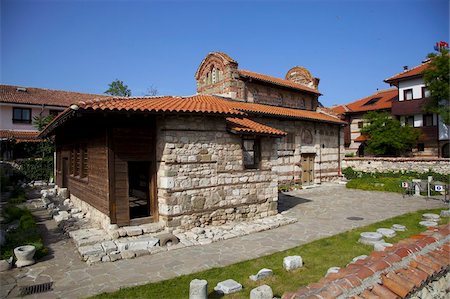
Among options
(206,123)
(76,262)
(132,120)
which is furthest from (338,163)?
(76,262)

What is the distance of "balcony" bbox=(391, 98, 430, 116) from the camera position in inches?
1029

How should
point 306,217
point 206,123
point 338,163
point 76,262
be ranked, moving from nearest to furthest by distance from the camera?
1. point 76,262
2. point 206,123
3. point 306,217
4. point 338,163

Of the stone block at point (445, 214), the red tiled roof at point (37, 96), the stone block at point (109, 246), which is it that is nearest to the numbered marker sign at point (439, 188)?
the stone block at point (445, 214)

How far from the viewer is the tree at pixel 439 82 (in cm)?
2256

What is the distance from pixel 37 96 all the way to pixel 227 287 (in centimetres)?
3276

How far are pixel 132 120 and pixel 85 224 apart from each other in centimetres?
394

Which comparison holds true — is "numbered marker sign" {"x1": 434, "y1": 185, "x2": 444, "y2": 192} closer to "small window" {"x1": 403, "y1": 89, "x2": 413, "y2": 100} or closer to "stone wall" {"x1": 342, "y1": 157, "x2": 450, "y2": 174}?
"stone wall" {"x1": 342, "y1": 157, "x2": 450, "y2": 174}

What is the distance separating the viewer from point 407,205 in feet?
42.5

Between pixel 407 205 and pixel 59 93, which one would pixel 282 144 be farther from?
pixel 59 93

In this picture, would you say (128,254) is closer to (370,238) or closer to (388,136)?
(370,238)

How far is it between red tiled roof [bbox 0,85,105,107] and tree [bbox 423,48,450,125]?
32964 mm

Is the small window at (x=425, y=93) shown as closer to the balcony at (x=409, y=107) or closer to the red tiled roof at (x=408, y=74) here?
the balcony at (x=409, y=107)

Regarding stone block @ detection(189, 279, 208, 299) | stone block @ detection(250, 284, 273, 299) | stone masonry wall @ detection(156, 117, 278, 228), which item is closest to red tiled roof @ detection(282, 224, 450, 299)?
stone block @ detection(250, 284, 273, 299)

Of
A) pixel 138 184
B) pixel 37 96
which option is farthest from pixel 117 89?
pixel 138 184
